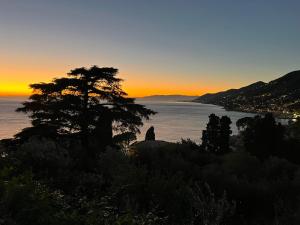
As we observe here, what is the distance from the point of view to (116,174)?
14078mm

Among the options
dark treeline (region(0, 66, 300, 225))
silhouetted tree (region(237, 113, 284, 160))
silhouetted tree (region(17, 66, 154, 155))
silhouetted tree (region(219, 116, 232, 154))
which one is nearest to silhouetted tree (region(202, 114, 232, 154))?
silhouetted tree (region(219, 116, 232, 154))

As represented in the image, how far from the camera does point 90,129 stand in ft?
88.6

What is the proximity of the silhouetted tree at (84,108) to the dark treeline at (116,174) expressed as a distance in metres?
0.07

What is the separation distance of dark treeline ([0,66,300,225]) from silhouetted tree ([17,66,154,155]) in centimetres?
7

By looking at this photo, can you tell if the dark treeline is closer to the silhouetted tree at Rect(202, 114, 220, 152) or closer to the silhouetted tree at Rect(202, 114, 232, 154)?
the silhouetted tree at Rect(202, 114, 232, 154)

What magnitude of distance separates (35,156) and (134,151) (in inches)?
300

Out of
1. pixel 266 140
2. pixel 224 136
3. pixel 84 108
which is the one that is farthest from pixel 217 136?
Answer: pixel 84 108

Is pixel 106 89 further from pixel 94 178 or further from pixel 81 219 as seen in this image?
pixel 81 219

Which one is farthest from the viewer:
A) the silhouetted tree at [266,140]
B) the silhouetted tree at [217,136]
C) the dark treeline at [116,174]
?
the silhouetted tree at [217,136]

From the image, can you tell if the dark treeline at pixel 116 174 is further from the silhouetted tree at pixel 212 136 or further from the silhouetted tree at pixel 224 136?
the silhouetted tree at pixel 212 136

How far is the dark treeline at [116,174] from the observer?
284 inches

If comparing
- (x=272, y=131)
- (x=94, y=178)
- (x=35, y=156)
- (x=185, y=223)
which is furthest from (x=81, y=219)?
(x=272, y=131)

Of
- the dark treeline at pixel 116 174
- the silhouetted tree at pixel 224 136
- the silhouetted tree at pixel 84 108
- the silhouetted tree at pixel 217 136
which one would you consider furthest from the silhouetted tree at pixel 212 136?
the silhouetted tree at pixel 84 108

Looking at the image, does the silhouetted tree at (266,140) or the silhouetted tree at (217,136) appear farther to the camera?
the silhouetted tree at (217,136)
